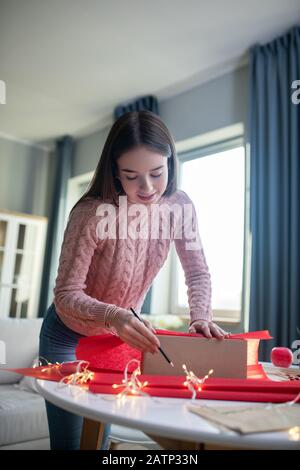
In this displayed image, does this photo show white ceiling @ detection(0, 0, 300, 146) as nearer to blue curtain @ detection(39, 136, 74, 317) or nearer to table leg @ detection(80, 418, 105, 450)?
blue curtain @ detection(39, 136, 74, 317)

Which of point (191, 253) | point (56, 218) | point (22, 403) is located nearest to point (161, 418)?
point (191, 253)

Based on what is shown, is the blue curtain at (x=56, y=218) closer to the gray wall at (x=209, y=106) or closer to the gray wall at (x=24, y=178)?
the gray wall at (x=24, y=178)

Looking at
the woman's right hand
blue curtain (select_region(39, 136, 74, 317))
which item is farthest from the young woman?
blue curtain (select_region(39, 136, 74, 317))

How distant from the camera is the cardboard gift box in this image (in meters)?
0.79

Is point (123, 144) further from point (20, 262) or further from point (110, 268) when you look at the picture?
point (20, 262)

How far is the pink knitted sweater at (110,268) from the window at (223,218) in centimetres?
189

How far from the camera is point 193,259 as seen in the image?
1.07 meters

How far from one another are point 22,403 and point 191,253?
147 cm

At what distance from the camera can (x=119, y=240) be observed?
0.96 m

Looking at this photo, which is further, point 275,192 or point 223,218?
point 223,218

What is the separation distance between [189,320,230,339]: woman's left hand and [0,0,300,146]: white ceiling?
226cm

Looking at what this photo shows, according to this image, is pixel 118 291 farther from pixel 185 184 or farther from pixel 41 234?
pixel 41 234
